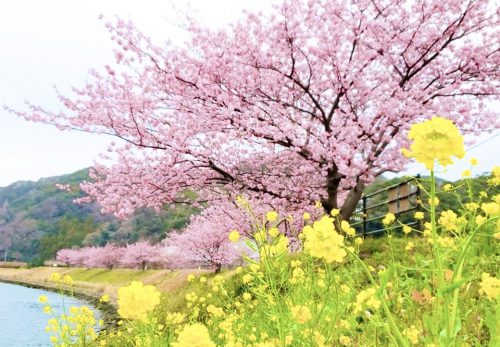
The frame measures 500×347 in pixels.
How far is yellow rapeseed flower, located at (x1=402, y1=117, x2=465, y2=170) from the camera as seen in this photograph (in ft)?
4.28

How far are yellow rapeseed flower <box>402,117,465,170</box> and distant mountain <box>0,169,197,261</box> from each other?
36.5 m

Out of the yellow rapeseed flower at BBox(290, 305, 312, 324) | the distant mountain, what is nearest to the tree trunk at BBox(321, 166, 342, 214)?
the yellow rapeseed flower at BBox(290, 305, 312, 324)

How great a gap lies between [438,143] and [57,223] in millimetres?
124287

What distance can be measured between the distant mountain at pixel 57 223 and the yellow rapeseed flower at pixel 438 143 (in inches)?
1439

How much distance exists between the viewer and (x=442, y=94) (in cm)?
1017

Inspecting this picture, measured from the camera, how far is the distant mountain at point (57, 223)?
77.8m

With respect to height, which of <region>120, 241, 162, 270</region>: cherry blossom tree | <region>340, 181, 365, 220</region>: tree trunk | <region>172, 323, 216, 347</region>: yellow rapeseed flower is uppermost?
<region>340, 181, 365, 220</region>: tree trunk

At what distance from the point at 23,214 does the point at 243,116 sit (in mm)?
137553

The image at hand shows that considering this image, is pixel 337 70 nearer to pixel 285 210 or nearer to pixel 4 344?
pixel 285 210

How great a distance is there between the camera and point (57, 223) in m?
116

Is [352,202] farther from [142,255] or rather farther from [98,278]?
[98,278]

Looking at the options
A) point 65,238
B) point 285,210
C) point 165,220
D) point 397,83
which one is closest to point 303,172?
point 285,210

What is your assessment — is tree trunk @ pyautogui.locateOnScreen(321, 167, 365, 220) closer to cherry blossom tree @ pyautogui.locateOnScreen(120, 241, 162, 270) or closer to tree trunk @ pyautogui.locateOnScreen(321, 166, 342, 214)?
tree trunk @ pyautogui.locateOnScreen(321, 166, 342, 214)

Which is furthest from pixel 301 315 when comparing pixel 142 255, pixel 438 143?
pixel 142 255
